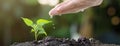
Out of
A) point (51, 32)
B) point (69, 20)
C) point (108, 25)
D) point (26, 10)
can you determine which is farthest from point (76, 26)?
point (51, 32)

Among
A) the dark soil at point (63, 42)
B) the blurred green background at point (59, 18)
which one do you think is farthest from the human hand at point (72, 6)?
the blurred green background at point (59, 18)

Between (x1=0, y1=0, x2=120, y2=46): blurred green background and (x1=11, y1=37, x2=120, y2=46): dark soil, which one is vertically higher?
(x1=0, y1=0, x2=120, y2=46): blurred green background

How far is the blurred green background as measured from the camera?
1.94m

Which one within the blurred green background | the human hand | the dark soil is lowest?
the dark soil

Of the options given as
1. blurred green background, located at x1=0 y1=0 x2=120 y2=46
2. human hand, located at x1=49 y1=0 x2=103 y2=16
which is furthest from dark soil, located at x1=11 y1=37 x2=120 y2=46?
blurred green background, located at x1=0 y1=0 x2=120 y2=46

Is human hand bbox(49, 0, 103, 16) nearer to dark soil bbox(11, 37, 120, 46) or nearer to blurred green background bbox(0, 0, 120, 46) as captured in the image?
dark soil bbox(11, 37, 120, 46)

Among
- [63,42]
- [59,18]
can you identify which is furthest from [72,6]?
[59,18]

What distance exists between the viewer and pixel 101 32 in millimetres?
2004

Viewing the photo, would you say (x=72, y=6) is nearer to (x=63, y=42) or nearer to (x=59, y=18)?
(x=63, y=42)

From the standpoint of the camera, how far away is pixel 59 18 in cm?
207

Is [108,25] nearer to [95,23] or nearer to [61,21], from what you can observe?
[95,23]

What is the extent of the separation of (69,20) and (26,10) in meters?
0.32

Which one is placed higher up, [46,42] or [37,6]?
[37,6]

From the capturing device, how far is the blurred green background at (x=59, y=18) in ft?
6.38
